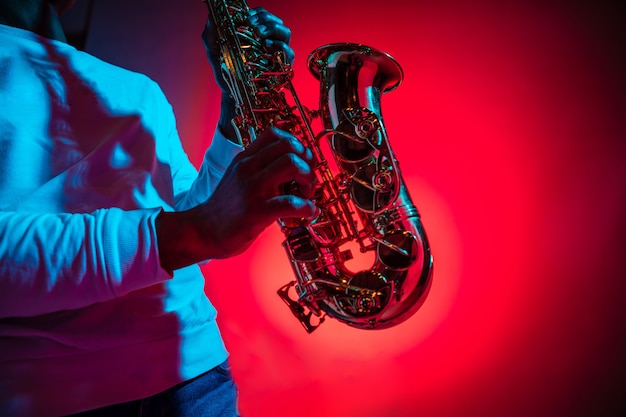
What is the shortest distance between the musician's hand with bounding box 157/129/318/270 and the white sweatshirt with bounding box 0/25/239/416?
4 centimetres

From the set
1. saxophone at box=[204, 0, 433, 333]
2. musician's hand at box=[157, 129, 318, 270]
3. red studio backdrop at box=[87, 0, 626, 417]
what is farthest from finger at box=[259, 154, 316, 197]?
red studio backdrop at box=[87, 0, 626, 417]

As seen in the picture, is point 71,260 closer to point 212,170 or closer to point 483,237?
point 212,170

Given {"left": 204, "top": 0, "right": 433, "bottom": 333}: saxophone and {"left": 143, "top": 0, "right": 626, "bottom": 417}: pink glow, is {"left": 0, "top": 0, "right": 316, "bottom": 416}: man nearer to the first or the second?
{"left": 204, "top": 0, "right": 433, "bottom": 333}: saxophone

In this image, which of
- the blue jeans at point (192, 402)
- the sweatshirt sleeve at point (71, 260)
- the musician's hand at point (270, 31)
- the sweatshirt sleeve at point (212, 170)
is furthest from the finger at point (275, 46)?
the blue jeans at point (192, 402)

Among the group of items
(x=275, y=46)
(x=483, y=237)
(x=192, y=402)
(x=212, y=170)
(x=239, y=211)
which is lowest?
(x=192, y=402)

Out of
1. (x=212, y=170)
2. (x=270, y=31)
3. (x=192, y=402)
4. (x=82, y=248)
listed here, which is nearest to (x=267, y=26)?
(x=270, y=31)

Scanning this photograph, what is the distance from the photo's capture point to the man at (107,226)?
2.06 feet

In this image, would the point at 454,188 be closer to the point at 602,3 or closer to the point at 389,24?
the point at 389,24

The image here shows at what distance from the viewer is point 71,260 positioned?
0.61 metres

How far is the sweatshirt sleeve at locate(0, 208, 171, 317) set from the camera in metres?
0.61

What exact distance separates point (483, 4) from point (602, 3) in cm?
45

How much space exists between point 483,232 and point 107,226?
1.50 m

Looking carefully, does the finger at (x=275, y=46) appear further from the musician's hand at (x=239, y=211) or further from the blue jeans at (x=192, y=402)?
the blue jeans at (x=192, y=402)

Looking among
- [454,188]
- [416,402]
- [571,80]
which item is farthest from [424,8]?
[416,402]
